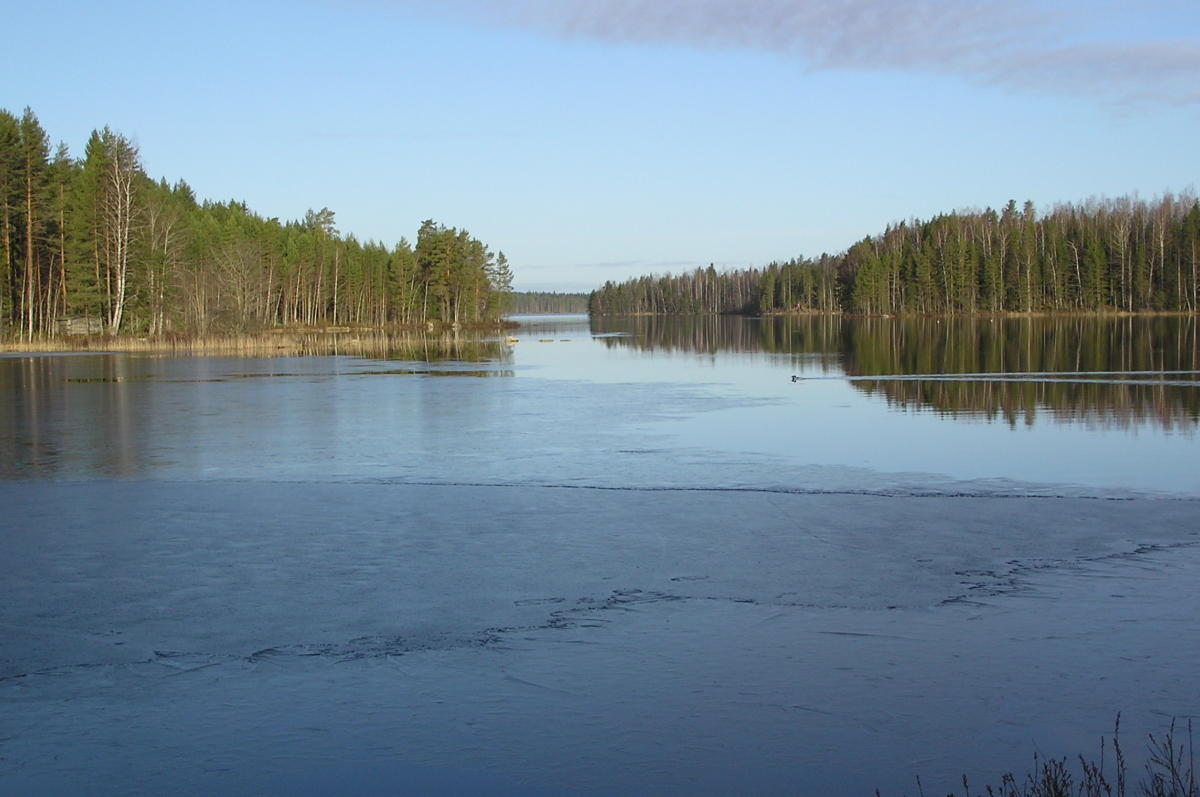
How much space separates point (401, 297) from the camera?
353 feet

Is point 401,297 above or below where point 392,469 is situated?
above

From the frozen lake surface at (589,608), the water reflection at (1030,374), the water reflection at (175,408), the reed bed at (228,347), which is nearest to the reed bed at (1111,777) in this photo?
the frozen lake surface at (589,608)

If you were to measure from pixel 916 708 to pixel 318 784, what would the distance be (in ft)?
11.5

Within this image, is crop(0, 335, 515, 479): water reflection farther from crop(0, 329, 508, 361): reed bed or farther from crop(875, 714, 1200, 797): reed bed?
crop(875, 714, 1200, 797): reed bed

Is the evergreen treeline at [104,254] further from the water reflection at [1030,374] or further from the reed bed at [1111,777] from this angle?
the reed bed at [1111,777]

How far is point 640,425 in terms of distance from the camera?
21062mm

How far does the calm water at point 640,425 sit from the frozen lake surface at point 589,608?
0.19 meters

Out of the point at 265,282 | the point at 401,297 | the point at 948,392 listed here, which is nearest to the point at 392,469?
the point at 948,392

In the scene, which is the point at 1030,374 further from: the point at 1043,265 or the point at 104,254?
the point at 1043,265

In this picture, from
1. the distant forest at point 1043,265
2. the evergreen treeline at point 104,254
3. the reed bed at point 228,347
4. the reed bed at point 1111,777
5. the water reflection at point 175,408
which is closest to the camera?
the reed bed at point 1111,777

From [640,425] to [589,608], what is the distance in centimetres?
1272

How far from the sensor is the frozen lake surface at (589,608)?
582 cm

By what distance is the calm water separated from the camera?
15.2 meters

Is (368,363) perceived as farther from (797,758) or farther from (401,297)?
(401,297)
